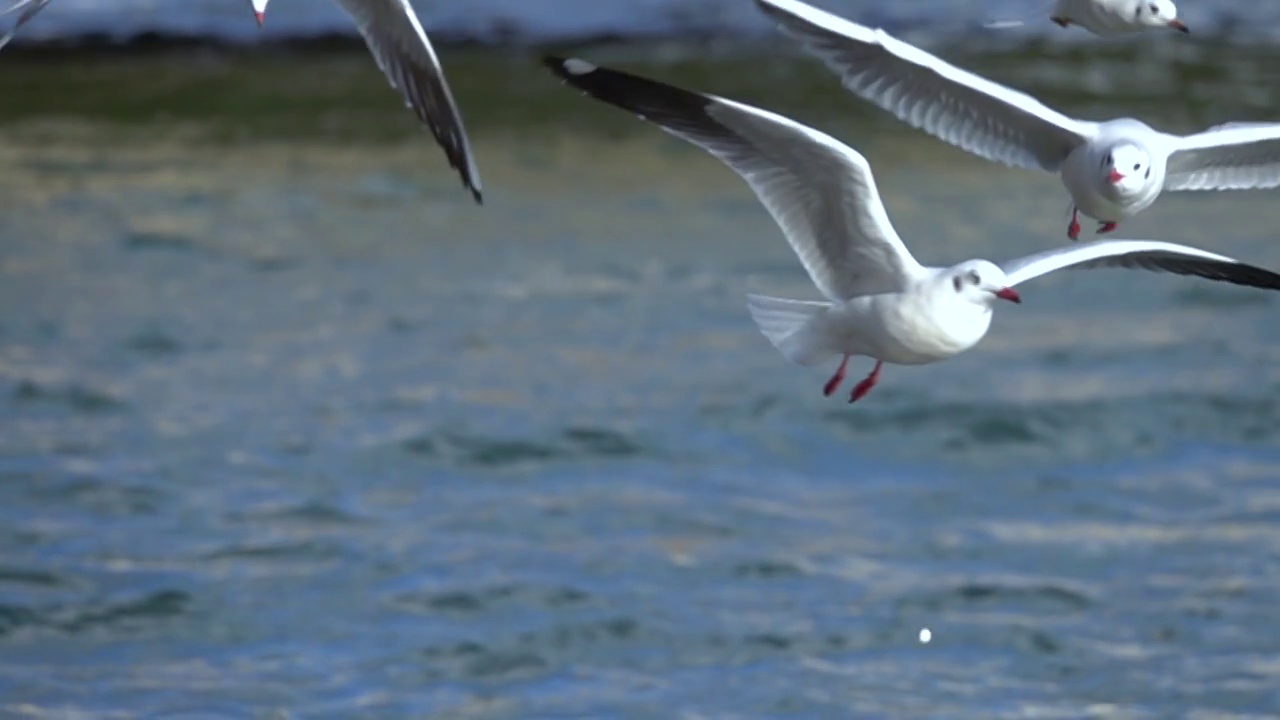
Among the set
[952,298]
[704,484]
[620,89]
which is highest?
[620,89]

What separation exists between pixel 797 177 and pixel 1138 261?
3.77ft

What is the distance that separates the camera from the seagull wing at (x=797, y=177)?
7.26 metres

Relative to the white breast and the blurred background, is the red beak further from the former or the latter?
the blurred background

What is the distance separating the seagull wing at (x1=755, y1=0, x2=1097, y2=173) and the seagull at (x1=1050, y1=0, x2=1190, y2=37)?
28 centimetres

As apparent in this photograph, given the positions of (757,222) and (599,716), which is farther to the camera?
(757,222)

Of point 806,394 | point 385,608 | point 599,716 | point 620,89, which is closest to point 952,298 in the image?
point 620,89

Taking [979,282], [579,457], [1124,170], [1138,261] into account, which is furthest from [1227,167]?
[579,457]

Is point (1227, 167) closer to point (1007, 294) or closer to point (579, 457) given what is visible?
point (1007, 294)

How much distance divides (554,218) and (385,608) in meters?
5.61

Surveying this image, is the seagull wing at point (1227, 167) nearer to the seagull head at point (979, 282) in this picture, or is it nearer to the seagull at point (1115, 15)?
the seagull at point (1115, 15)

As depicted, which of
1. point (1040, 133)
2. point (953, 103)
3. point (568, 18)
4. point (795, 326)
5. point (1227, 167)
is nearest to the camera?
point (795, 326)

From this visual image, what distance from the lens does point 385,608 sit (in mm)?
10938

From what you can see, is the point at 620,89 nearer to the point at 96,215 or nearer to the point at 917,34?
the point at 96,215

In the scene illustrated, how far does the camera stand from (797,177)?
7.41m
